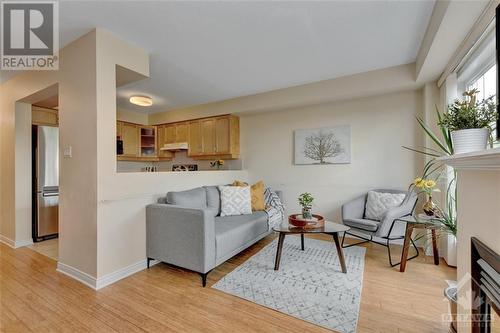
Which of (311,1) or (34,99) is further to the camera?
(34,99)

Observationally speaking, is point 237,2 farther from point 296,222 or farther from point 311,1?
point 296,222

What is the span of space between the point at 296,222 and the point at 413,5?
2.24m

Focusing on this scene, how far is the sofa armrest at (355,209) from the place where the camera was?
3.21 metres

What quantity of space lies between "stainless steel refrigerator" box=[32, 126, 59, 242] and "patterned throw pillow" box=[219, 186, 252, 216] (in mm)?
2672

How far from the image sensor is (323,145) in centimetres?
385

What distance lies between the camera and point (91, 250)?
85.2 inches

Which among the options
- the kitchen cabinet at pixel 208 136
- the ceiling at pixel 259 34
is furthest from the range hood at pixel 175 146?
the ceiling at pixel 259 34

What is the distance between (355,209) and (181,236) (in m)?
2.46

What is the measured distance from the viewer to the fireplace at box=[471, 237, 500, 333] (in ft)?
3.16

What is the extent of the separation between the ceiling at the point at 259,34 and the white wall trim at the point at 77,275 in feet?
7.74

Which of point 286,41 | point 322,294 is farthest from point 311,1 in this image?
point 322,294

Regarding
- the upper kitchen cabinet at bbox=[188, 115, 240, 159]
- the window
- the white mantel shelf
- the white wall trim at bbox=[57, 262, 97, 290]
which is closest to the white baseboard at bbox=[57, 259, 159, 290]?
the white wall trim at bbox=[57, 262, 97, 290]

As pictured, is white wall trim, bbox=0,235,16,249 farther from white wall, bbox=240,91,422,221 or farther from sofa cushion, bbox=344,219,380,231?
sofa cushion, bbox=344,219,380,231

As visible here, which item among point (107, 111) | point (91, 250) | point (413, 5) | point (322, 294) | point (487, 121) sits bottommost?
point (322, 294)
